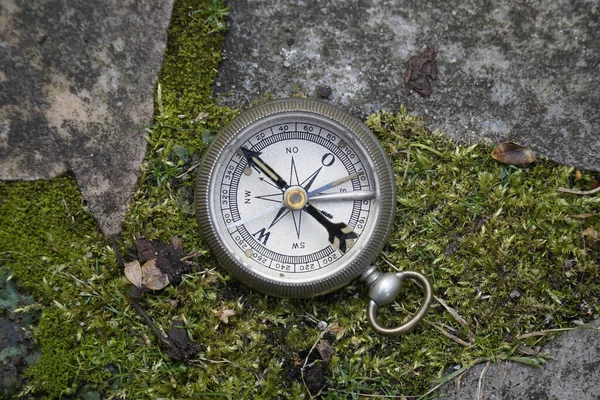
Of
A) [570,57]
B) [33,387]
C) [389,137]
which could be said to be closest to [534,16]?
[570,57]

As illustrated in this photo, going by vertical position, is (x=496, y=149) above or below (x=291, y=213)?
above

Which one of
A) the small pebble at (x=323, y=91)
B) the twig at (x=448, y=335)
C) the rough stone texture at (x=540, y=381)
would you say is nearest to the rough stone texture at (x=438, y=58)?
the small pebble at (x=323, y=91)

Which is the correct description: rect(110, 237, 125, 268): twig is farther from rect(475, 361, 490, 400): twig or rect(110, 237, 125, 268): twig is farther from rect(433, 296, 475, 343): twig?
rect(475, 361, 490, 400): twig

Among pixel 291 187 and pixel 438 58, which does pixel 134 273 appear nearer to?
pixel 291 187

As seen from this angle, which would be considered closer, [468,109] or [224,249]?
[224,249]

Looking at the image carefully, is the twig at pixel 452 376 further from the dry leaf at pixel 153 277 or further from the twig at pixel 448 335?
the dry leaf at pixel 153 277

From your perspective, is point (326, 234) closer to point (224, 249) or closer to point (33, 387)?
point (224, 249)

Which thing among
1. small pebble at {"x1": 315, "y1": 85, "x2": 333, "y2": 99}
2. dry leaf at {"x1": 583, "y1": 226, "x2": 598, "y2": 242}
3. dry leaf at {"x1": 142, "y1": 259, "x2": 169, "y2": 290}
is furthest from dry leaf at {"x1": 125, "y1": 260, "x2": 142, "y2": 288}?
dry leaf at {"x1": 583, "y1": 226, "x2": 598, "y2": 242}
